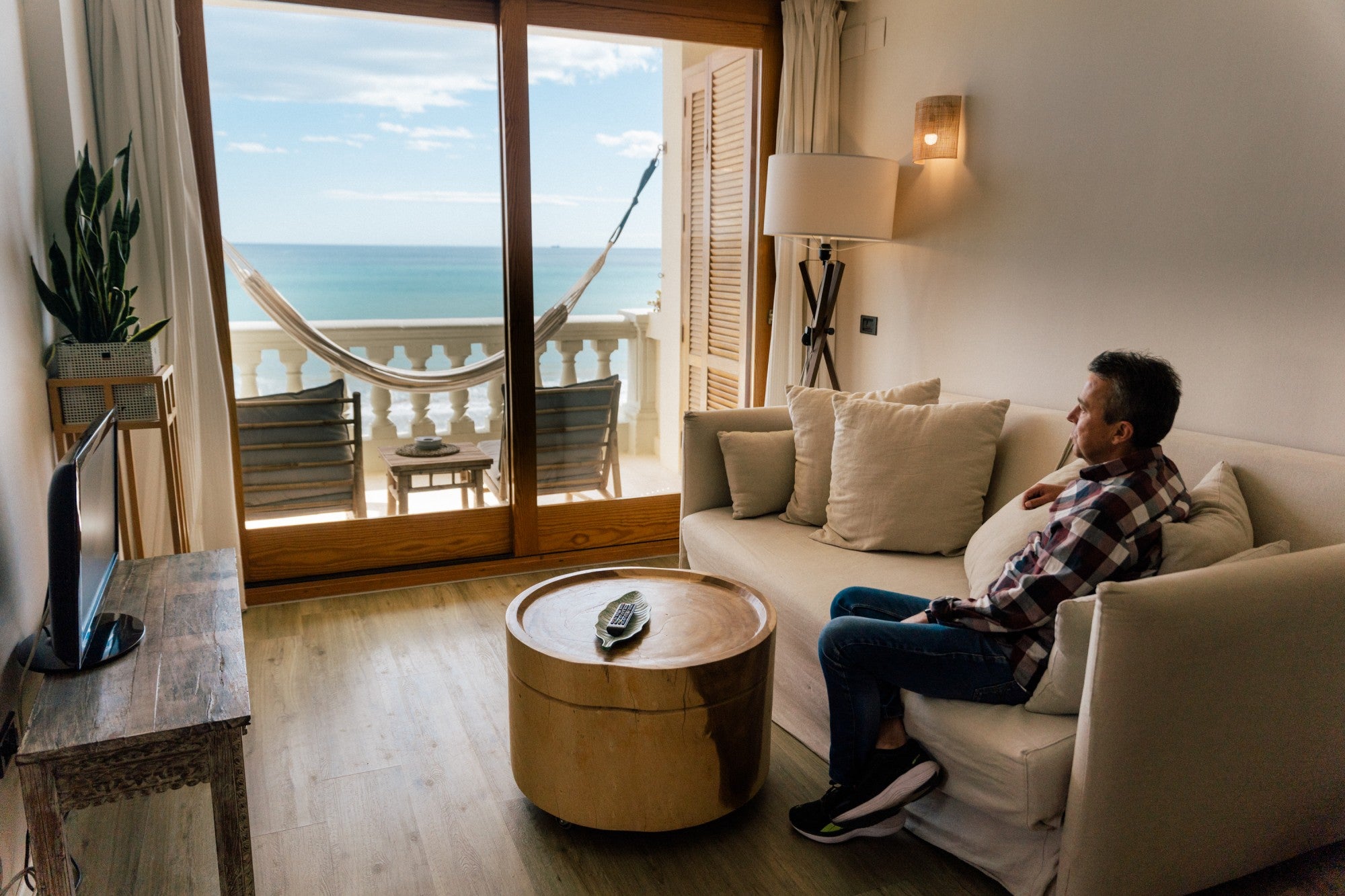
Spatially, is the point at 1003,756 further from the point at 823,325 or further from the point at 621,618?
the point at 823,325

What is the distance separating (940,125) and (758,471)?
4.42 ft

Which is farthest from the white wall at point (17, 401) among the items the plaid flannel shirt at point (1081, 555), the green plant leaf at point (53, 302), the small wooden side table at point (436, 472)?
the plaid flannel shirt at point (1081, 555)

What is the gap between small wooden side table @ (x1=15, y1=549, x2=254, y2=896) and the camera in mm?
1326

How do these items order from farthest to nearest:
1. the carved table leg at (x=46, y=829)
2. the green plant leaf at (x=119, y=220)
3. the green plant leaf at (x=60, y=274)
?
the green plant leaf at (x=119, y=220) < the green plant leaf at (x=60, y=274) < the carved table leg at (x=46, y=829)

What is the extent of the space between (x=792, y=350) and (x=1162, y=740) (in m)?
2.48

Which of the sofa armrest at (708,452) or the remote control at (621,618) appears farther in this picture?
the sofa armrest at (708,452)

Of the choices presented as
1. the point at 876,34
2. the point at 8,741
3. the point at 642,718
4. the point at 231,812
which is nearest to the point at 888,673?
the point at 642,718

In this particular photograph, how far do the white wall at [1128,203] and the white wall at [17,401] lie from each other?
268 centimetres

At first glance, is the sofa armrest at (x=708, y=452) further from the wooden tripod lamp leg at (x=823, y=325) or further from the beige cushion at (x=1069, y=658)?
the beige cushion at (x=1069, y=658)

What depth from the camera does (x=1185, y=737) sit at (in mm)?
1537

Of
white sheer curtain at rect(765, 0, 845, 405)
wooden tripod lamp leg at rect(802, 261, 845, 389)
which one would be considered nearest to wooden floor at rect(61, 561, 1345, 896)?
wooden tripod lamp leg at rect(802, 261, 845, 389)

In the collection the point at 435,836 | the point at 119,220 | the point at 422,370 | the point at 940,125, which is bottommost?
the point at 435,836

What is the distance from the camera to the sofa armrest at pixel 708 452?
117 inches

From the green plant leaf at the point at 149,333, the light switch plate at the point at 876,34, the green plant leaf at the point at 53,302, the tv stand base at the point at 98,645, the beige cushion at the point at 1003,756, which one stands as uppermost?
the light switch plate at the point at 876,34
